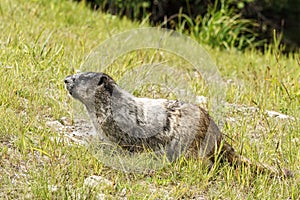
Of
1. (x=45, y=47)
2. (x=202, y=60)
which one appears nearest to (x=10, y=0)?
(x=45, y=47)

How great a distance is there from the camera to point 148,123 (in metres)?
3.66

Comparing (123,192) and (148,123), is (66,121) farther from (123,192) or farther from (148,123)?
(123,192)

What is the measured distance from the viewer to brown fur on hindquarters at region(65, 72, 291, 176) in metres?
3.65

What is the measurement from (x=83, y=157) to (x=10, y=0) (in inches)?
148

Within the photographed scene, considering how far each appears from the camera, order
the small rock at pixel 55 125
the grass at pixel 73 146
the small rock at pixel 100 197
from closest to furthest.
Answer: the small rock at pixel 100 197 < the grass at pixel 73 146 < the small rock at pixel 55 125

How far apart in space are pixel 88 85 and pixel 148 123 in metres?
0.47

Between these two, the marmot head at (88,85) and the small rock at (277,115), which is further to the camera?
the small rock at (277,115)

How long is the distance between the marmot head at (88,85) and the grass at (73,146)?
315 mm

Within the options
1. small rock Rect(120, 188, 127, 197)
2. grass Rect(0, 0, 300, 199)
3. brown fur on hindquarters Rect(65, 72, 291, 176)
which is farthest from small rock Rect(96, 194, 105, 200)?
brown fur on hindquarters Rect(65, 72, 291, 176)

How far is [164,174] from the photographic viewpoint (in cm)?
362

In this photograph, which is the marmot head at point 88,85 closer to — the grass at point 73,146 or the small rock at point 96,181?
the grass at point 73,146

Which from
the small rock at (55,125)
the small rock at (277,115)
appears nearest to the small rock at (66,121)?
the small rock at (55,125)

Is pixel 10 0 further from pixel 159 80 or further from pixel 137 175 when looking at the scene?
pixel 137 175

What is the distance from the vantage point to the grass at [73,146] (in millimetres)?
3354
